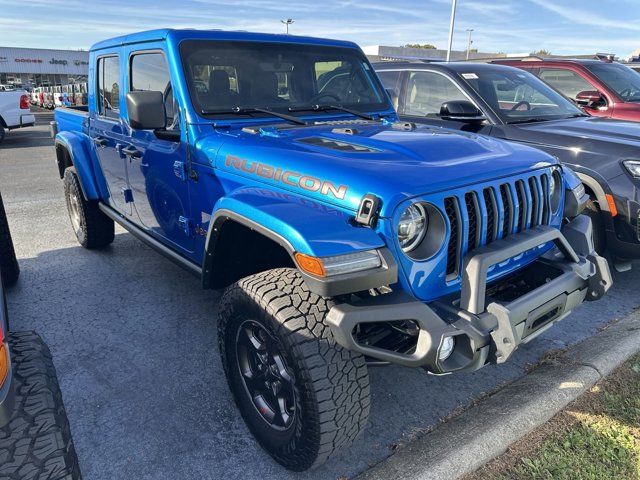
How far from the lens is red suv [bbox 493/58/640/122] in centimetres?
611

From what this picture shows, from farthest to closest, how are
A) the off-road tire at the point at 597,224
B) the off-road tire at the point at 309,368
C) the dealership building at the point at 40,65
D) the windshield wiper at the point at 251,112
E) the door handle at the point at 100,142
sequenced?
the dealership building at the point at 40,65, the door handle at the point at 100,142, the off-road tire at the point at 597,224, the windshield wiper at the point at 251,112, the off-road tire at the point at 309,368

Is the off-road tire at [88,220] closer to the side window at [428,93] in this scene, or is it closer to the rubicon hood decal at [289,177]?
the rubicon hood decal at [289,177]

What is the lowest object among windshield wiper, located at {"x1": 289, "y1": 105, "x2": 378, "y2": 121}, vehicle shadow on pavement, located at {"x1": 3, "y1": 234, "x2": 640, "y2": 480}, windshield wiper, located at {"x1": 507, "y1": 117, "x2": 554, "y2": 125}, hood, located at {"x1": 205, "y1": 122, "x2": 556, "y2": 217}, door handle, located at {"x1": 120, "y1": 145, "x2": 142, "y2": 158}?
vehicle shadow on pavement, located at {"x1": 3, "y1": 234, "x2": 640, "y2": 480}

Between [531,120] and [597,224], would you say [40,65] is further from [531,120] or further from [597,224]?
[597,224]

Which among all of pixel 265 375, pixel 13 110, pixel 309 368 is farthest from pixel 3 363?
pixel 13 110

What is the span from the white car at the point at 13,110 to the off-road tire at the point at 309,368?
1391cm

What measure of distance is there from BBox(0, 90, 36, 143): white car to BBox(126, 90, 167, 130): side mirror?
12.8 metres

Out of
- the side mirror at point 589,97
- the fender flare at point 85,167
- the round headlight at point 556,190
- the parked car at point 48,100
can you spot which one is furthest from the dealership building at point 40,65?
the round headlight at point 556,190

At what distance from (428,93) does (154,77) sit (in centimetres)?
299

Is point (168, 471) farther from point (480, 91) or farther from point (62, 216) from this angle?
point (62, 216)

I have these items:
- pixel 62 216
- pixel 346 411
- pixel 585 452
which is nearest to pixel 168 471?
pixel 346 411

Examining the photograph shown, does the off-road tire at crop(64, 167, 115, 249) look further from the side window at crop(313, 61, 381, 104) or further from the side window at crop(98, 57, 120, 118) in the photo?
the side window at crop(313, 61, 381, 104)

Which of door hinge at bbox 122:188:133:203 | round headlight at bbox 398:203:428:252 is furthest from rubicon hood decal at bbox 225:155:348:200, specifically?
door hinge at bbox 122:188:133:203

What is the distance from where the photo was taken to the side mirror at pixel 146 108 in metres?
2.76
